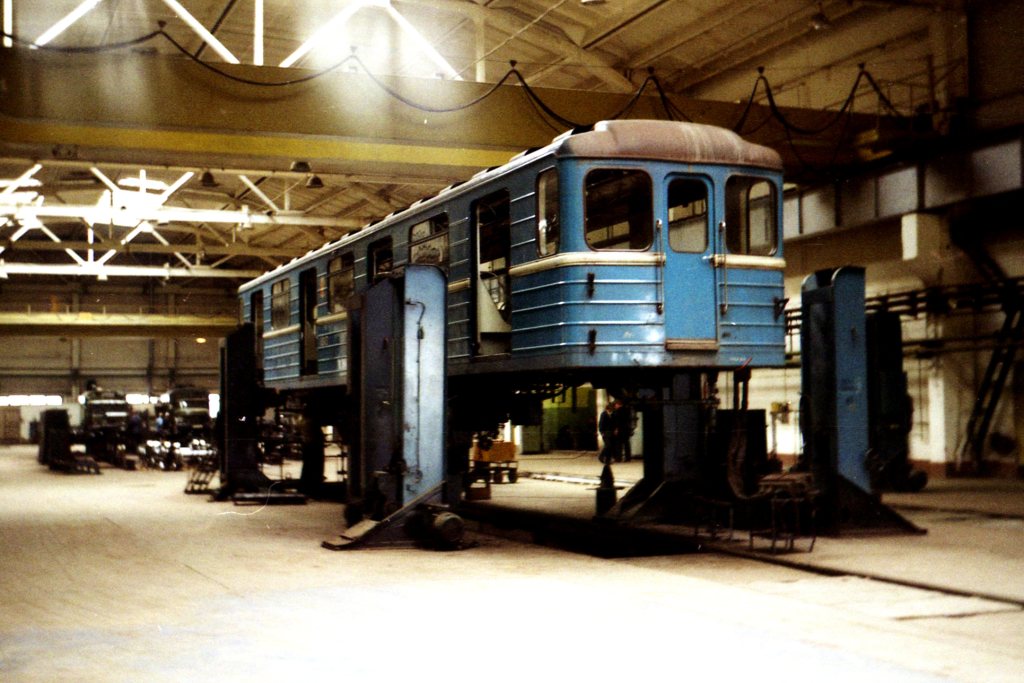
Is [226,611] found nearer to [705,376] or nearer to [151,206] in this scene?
[705,376]

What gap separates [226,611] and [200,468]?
12.1 m

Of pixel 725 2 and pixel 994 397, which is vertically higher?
pixel 725 2

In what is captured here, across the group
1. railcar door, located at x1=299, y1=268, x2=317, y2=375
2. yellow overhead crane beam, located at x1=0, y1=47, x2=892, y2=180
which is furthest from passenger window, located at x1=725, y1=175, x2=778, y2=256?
railcar door, located at x1=299, y1=268, x2=317, y2=375

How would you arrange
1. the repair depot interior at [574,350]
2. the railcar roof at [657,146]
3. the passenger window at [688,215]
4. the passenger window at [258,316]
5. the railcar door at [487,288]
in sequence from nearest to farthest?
the repair depot interior at [574,350]
the railcar roof at [657,146]
the passenger window at [688,215]
the railcar door at [487,288]
the passenger window at [258,316]

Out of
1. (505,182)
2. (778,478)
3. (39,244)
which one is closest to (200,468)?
(505,182)

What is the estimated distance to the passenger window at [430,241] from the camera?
42.4ft

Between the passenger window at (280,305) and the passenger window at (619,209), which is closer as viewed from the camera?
the passenger window at (619,209)

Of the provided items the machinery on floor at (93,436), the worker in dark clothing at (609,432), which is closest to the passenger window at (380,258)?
the worker in dark clothing at (609,432)

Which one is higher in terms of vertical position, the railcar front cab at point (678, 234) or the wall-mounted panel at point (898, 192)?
the wall-mounted panel at point (898, 192)

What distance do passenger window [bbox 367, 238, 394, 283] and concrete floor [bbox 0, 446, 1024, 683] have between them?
4.23 meters

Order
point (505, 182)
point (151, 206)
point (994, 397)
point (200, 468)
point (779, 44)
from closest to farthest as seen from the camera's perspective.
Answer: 1. point (505, 182)
2. point (994, 397)
3. point (200, 468)
4. point (779, 44)
5. point (151, 206)

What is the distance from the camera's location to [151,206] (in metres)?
25.3

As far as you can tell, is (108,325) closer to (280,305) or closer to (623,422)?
(280,305)

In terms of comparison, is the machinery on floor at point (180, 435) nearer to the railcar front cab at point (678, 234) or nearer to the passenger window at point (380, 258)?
the passenger window at point (380, 258)
